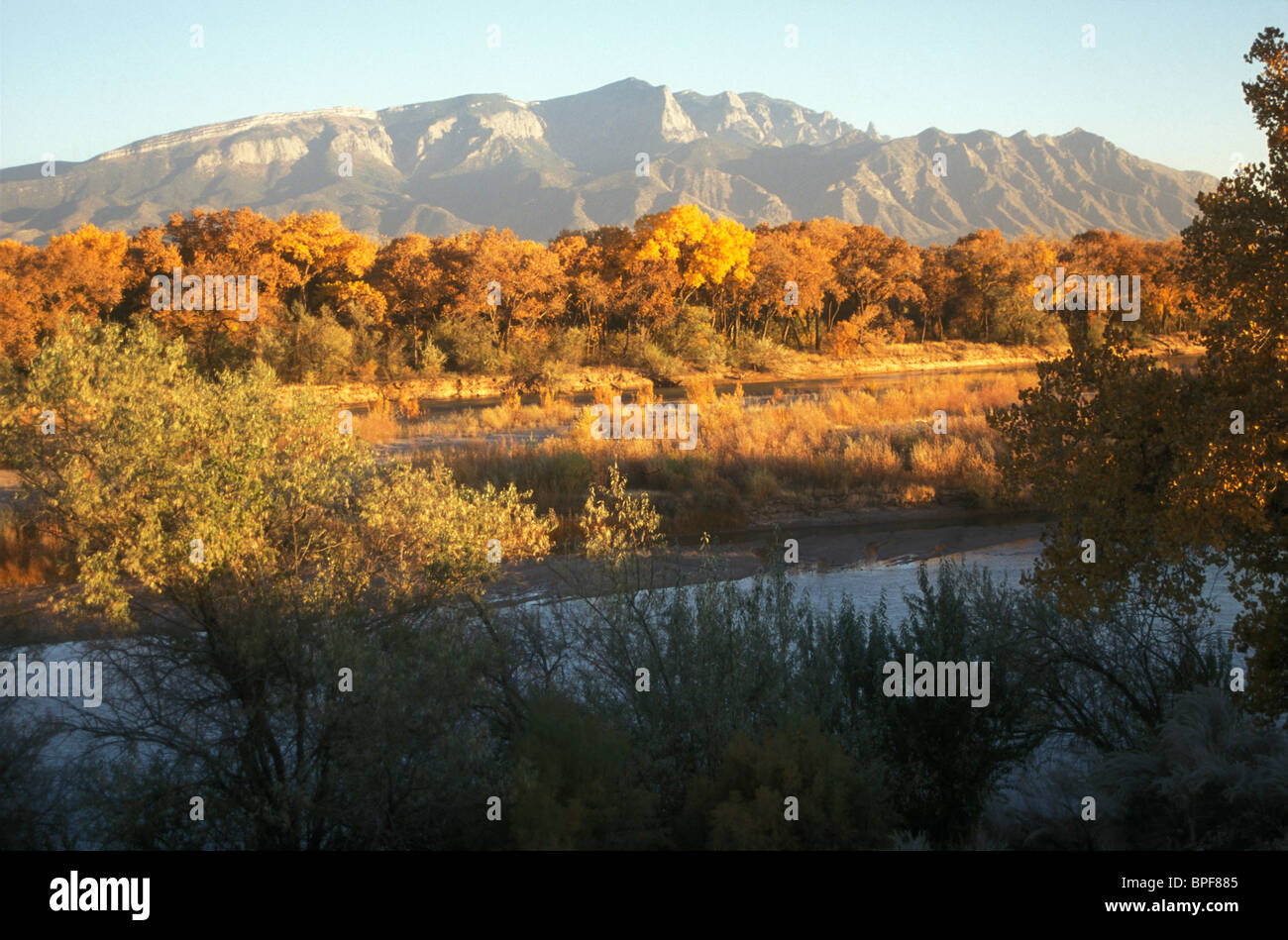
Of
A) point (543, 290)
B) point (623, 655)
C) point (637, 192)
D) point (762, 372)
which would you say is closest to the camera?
point (623, 655)

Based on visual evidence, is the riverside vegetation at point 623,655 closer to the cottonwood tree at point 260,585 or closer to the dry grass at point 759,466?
the cottonwood tree at point 260,585

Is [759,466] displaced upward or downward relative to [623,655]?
upward

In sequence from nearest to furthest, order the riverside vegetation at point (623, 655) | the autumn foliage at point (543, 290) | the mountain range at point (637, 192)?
1. the riverside vegetation at point (623, 655)
2. the autumn foliage at point (543, 290)
3. the mountain range at point (637, 192)

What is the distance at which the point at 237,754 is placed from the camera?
6.23 metres

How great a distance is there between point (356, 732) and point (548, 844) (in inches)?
60.2

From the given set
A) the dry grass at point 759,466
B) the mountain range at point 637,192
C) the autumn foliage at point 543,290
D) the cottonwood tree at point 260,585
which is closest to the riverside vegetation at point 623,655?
the cottonwood tree at point 260,585

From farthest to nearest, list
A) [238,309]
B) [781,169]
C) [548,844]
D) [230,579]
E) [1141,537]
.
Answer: [781,169] → [238,309] → [230,579] → [1141,537] → [548,844]

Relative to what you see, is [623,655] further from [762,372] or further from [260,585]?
[762,372]

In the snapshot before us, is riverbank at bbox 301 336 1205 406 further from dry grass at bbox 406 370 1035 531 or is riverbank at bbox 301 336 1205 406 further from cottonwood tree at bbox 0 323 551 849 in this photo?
cottonwood tree at bbox 0 323 551 849

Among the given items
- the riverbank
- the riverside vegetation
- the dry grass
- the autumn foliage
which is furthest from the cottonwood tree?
the autumn foliage

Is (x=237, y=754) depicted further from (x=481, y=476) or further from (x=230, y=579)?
(x=481, y=476)

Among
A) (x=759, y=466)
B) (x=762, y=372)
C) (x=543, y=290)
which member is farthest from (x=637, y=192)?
(x=759, y=466)

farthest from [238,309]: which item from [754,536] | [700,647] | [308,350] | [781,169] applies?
[781,169]

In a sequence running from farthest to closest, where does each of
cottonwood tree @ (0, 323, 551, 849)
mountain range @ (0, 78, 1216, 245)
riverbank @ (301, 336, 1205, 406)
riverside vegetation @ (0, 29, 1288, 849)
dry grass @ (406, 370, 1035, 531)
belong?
mountain range @ (0, 78, 1216, 245)
riverbank @ (301, 336, 1205, 406)
dry grass @ (406, 370, 1035, 531)
cottonwood tree @ (0, 323, 551, 849)
riverside vegetation @ (0, 29, 1288, 849)
